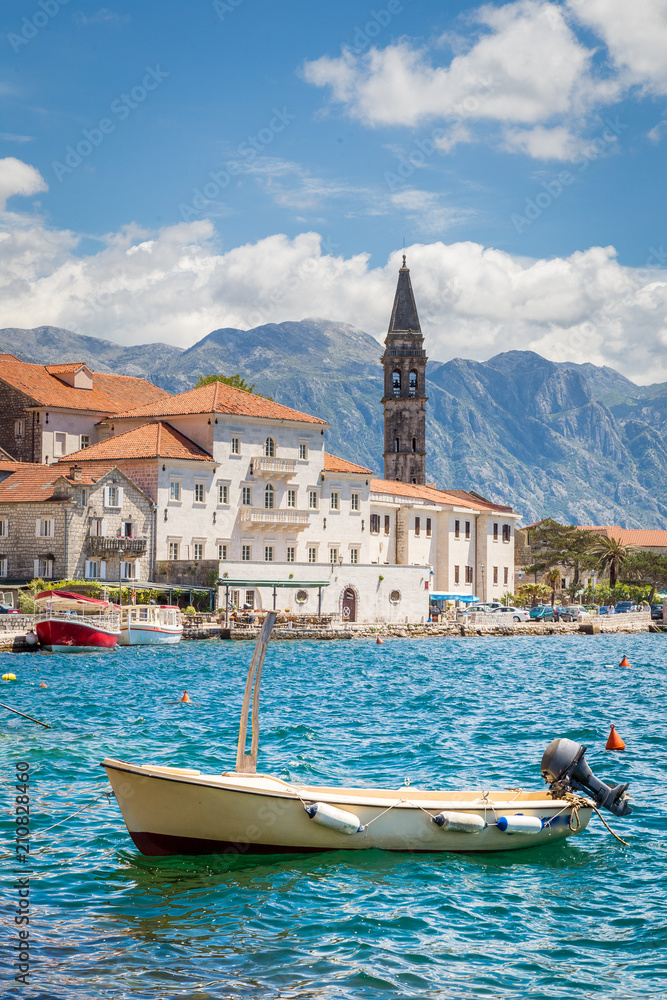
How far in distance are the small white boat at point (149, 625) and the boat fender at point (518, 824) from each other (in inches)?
1539

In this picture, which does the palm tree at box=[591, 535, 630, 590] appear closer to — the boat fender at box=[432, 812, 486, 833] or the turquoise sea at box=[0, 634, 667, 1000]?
the turquoise sea at box=[0, 634, 667, 1000]

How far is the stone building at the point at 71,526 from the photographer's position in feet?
189

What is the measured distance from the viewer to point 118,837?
1430 centimetres

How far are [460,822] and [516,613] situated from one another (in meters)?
65.0

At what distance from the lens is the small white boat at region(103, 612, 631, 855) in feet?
41.2

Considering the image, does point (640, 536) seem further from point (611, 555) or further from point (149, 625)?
point (149, 625)

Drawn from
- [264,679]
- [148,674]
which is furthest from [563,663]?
[148,674]

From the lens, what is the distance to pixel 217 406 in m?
66.9

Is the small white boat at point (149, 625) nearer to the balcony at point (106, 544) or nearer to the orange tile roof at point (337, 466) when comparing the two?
the balcony at point (106, 544)

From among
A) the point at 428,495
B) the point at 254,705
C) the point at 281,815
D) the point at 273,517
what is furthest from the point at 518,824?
the point at 428,495

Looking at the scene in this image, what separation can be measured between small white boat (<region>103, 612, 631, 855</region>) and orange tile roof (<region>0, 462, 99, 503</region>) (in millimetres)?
46507

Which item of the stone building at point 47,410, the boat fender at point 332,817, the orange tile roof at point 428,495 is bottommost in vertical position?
the boat fender at point 332,817

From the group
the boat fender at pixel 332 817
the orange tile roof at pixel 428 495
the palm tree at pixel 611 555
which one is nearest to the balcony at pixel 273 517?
the orange tile roof at pixel 428 495

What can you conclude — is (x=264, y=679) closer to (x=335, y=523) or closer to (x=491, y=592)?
(x=335, y=523)
